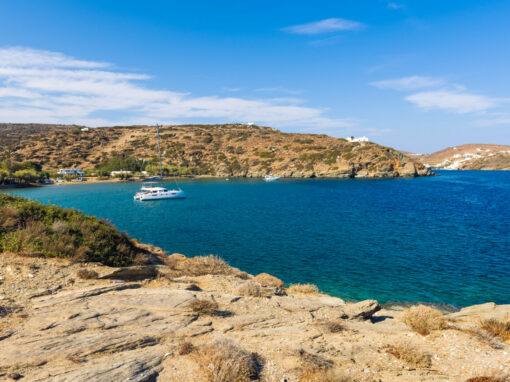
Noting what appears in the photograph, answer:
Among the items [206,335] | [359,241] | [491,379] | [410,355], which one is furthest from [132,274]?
[359,241]

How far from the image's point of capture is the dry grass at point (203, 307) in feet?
26.8

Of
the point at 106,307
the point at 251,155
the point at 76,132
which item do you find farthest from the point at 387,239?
the point at 76,132

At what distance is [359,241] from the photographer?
26.8 meters

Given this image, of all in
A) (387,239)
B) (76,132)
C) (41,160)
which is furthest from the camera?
(76,132)

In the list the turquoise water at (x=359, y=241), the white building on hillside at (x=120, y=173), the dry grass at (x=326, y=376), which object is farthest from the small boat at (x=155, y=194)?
the dry grass at (x=326, y=376)

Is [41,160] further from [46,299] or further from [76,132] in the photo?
[46,299]

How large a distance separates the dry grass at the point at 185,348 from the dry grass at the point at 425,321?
21.4 ft

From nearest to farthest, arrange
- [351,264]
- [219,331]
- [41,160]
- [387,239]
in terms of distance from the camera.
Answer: [219,331]
[351,264]
[387,239]
[41,160]

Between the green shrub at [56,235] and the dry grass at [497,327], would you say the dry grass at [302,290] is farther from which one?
the green shrub at [56,235]

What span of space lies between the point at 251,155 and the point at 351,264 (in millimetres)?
114682

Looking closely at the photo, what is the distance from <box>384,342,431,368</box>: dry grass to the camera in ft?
21.2

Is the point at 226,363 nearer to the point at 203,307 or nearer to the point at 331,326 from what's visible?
the point at 203,307

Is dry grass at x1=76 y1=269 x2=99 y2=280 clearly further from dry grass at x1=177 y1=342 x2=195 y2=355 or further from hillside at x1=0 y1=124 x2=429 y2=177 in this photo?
hillside at x1=0 y1=124 x2=429 y2=177

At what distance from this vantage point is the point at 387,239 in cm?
2738
